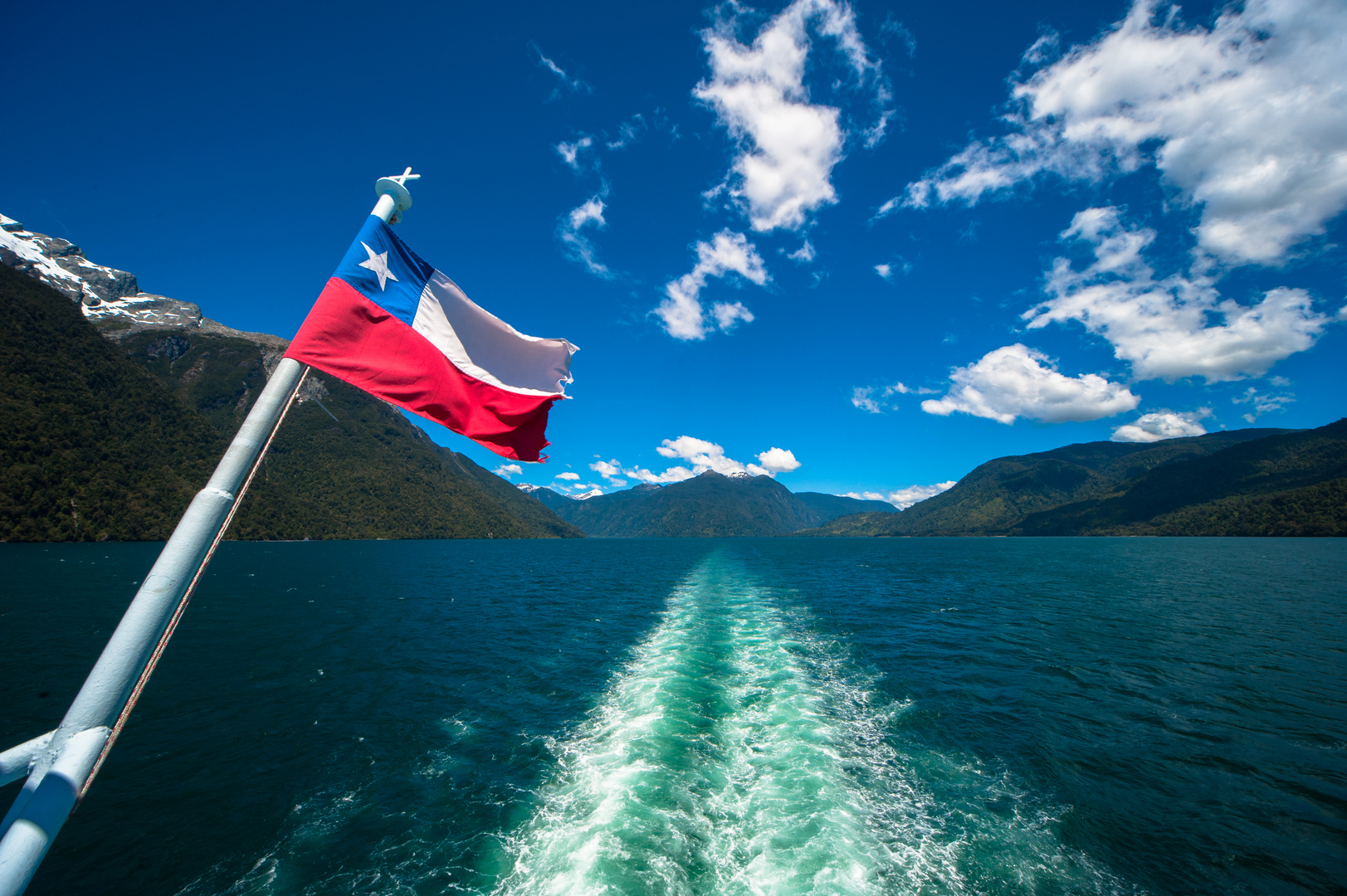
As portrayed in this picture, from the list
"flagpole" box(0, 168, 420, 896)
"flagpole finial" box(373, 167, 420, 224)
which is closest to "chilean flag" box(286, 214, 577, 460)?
"flagpole finial" box(373, 167, 420, 224)

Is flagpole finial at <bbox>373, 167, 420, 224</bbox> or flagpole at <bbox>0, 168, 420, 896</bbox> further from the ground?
flagpole finial at <bbox>373, 167, 420, 224</bbox>

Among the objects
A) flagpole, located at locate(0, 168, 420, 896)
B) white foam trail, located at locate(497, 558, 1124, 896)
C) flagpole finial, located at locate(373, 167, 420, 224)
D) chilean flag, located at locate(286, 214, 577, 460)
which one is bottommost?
white foam trail, located at locate(497, 558, 1124, 896)

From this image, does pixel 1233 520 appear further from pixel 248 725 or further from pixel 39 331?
pixel 39 331

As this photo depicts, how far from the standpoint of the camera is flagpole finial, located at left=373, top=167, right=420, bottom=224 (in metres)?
4.86

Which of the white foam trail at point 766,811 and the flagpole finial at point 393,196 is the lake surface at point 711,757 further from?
the flagpole finial at point 393,196

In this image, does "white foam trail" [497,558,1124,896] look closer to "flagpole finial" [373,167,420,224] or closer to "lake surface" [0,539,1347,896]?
"lake surface" [0,539,1347,896]

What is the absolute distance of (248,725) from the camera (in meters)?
13.5

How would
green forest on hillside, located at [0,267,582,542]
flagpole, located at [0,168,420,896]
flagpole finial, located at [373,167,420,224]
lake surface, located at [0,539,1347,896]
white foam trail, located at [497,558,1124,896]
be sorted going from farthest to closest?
green forest on hillside, located at [0,267,582,542] < lake surface, located at [0,539,1347,896] < white foam trail, located at [497,558,1124,896] < flagpole finial, located at [373,167,420,224] < flagpole, located at [0,168,420,896]

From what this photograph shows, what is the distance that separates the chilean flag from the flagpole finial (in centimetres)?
16

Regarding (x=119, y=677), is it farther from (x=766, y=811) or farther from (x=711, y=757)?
(x=711, y=757)

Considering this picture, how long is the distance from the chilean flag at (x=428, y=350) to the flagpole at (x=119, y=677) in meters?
1.43

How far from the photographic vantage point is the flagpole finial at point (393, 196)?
4859 mm

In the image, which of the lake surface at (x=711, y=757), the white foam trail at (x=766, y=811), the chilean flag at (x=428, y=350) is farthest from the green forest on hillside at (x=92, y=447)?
the chilean flag at (x=428, y=350)

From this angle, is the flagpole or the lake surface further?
the lake surface
